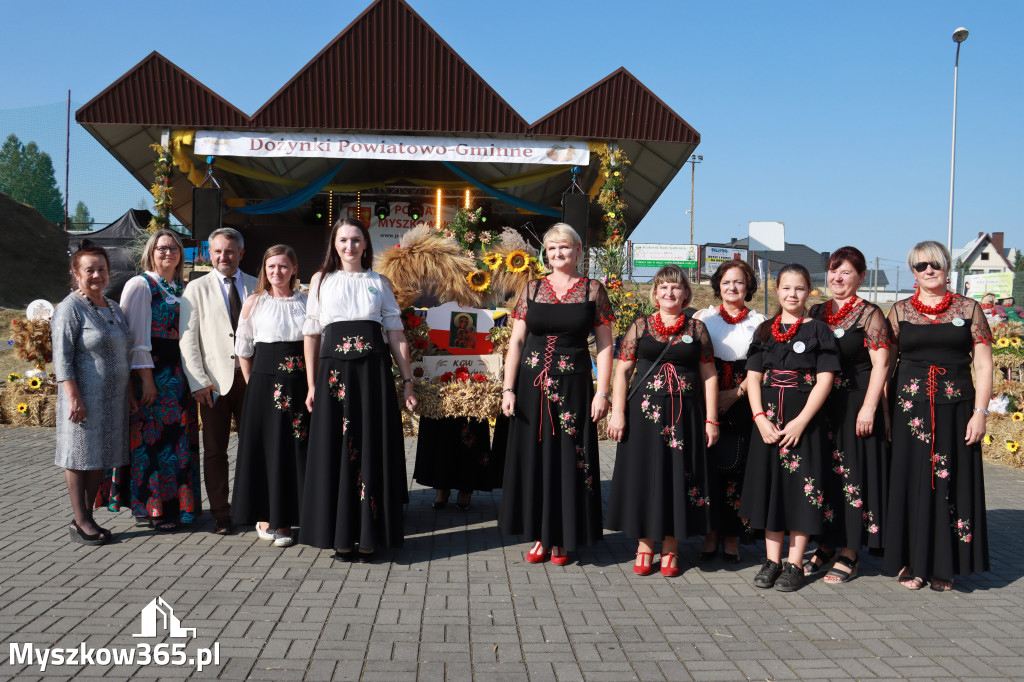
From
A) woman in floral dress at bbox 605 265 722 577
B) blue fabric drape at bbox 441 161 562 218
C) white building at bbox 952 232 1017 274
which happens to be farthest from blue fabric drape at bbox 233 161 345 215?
white building at bbox 952 232 1017 274

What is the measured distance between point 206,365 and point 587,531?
8.78 feet

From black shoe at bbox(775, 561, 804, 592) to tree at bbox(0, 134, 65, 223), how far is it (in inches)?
1494

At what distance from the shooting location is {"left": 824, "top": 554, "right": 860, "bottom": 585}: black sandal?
4.36m

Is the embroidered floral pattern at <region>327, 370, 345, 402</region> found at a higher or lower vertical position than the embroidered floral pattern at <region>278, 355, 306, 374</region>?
lower

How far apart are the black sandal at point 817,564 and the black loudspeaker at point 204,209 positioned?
9.05m

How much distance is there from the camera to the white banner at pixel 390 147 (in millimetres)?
10328

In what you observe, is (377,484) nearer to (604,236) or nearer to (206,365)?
(206,365)

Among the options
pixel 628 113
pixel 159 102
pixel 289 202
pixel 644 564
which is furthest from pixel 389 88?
pixel 644 564

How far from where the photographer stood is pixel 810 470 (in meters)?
4.18

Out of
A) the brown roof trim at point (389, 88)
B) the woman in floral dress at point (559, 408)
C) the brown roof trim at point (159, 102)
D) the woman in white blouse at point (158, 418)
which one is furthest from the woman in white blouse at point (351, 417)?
the brown roof trim at point (159, 102)

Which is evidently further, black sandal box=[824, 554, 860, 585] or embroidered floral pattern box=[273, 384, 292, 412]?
embroidered floral pattern box=[273, 384, 292, 412]

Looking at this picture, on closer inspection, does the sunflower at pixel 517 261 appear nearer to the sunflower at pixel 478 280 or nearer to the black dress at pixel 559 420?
the sunflower at pixel 478 280

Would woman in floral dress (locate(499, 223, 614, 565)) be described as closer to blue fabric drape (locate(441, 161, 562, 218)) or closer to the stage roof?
the stage roof

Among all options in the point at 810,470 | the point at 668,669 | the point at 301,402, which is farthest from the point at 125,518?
the point at 810,470
